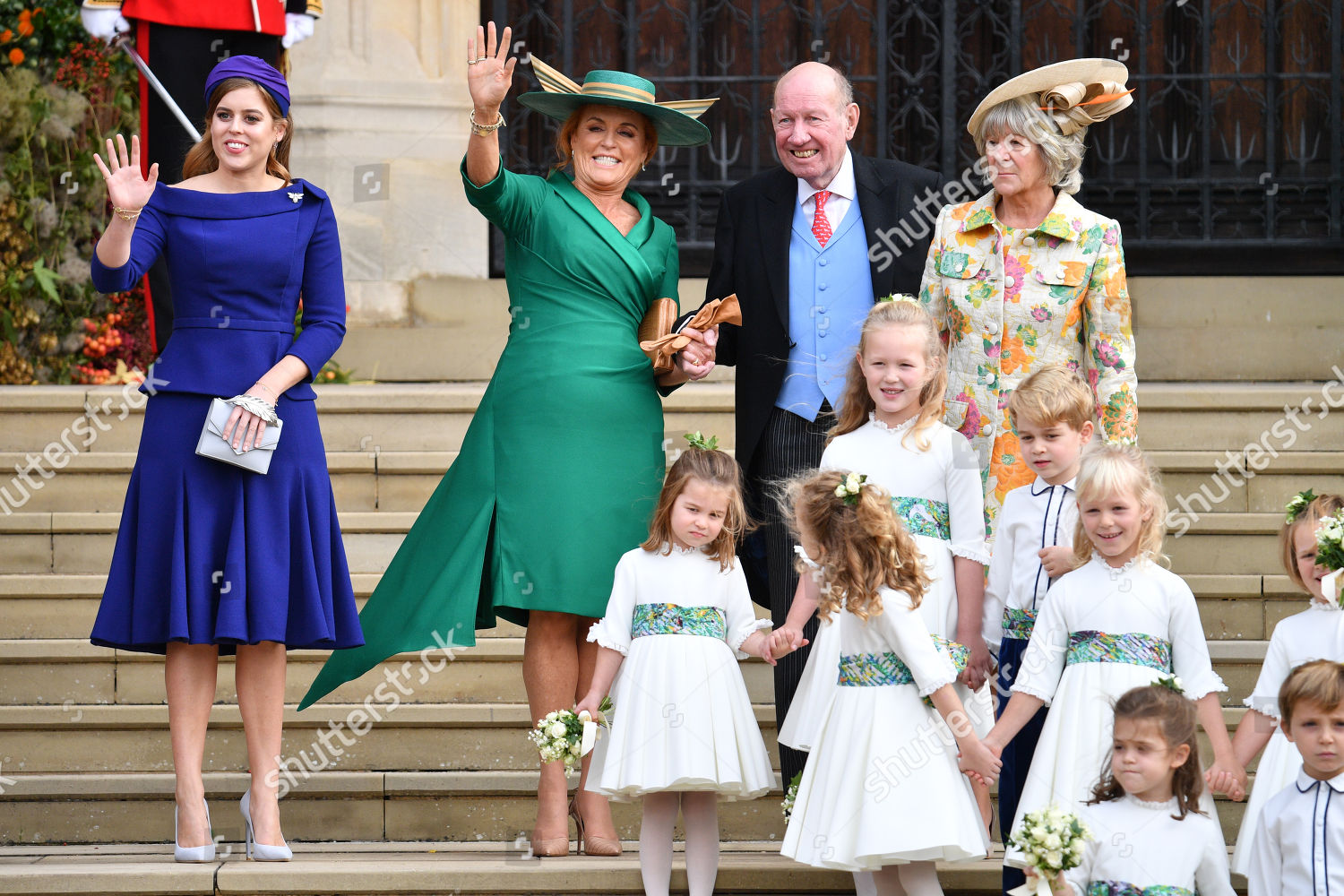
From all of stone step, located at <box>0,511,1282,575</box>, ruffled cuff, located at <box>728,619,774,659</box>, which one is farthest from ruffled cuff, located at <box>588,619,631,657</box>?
stone step, located at <box>0,511,1282,575</box>

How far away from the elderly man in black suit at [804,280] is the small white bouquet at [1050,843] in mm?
1037

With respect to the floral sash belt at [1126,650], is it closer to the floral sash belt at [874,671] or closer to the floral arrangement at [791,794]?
the floral sash belt at [874,671]

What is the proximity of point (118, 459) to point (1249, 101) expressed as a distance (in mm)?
5938

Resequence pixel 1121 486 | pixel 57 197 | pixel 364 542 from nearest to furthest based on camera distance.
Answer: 1. pixel 1121 486
2. pixel 364 542
3. pixel 57 197

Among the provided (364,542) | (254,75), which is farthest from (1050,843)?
(364,542)

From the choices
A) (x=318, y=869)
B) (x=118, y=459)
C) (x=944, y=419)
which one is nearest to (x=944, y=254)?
(x=944, y=419)

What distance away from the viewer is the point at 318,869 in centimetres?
389

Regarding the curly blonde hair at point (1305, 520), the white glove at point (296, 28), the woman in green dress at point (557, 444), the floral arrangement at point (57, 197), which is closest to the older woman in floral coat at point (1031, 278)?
the curly blonde hair at point (1305, 520)

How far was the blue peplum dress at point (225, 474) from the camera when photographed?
13.1 feet

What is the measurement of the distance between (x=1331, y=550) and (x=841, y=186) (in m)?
1.57

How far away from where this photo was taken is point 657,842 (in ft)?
12.5

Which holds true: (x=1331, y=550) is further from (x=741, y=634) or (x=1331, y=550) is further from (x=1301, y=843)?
(x=741, y=634)

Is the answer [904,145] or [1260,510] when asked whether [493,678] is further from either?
[904,145]

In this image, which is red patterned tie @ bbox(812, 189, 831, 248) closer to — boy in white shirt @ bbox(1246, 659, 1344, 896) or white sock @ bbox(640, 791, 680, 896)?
white sock @ bbox(640, 791, 680, 896)
